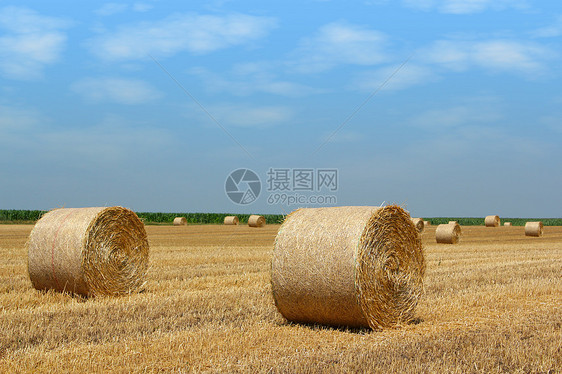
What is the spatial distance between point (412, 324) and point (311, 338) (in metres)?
1.61

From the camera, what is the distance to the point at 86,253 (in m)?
9.44

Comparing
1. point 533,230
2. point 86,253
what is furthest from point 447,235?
point 86,253

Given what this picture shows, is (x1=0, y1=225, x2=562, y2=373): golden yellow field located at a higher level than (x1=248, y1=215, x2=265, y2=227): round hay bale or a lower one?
lower

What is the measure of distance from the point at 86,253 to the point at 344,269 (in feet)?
15.7

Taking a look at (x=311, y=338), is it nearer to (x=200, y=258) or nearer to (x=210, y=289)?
(x=210, y=289)

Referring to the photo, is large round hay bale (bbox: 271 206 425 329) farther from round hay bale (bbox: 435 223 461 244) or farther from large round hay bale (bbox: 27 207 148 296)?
round hay bale (bbox: 435 223 461 244)

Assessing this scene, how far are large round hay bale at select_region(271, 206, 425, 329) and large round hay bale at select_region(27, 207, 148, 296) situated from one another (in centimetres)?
376

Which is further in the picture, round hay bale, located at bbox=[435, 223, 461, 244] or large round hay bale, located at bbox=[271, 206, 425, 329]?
round hay bale, located at bbox=[435, 223, 461, 244]

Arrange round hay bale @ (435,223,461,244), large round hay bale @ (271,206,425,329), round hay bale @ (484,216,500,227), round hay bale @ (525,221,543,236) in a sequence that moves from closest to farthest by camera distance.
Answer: large round hay bale @ (271,206,425,329) < round hay bale @ (435,223,461,244) < round hay bale @ (525,221,543,236) < round hay bale @ (484,216,500,227)

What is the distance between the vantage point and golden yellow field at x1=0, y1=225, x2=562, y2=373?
520cm

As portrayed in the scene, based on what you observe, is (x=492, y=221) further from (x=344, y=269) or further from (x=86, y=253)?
(x=344, y=269)

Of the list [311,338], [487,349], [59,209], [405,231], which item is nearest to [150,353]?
[311,338]

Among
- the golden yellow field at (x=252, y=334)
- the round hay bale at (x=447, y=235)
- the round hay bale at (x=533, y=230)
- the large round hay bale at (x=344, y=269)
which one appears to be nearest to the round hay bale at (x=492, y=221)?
the round hay bale at (x=533, y=230)

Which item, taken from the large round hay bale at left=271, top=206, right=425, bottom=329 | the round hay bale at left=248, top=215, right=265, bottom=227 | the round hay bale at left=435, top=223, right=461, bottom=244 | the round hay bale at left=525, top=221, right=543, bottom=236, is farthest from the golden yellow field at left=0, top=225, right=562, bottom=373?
the round hay bale at left=248, top=215, right=265, bottom=227
